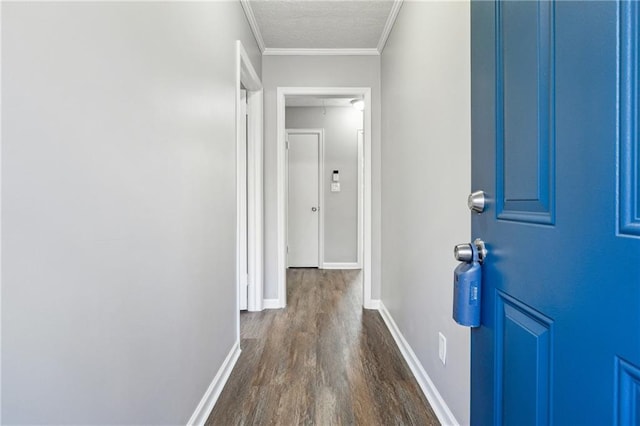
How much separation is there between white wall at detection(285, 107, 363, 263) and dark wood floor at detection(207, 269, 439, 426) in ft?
7.07

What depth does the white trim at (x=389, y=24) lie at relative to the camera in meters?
2.50

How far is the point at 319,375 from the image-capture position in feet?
6.65

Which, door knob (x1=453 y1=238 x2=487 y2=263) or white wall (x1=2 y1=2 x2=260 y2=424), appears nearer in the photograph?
white wall (x1=2 y1=2 x2=260 y2=424)

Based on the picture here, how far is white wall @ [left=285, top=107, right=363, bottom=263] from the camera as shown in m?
5.27

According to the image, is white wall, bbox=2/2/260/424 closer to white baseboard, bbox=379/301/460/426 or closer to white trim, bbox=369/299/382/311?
white baseboard, bbox=379/301/460/426

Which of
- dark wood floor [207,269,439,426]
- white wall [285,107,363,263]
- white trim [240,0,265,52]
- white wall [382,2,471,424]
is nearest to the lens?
white wall [382,2,471,424]

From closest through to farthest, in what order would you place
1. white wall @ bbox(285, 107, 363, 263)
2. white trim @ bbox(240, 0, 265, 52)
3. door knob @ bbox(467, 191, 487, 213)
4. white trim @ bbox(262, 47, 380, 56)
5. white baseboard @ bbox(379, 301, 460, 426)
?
door knob @ bbox(467, 191, 487, 213) → white baseboard @ bbox(379, 301, 460, 426) → white trim @ bbox(240, 0, 265, 52) → white trim @ bbox(262, 47, 380, 56) → white wall @ bbox(285, 107, 363, 263)

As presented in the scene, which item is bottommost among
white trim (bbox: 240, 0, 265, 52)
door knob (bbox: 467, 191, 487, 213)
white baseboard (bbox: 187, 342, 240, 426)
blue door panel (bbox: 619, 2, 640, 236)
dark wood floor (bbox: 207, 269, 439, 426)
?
dark wood floor (bbox: 207, 269, 439, 426)

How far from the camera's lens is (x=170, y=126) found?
1.30 meters

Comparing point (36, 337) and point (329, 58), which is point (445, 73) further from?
point (329, 58)

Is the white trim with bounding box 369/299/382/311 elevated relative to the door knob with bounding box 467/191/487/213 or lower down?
lower down

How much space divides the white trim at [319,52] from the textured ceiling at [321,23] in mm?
34

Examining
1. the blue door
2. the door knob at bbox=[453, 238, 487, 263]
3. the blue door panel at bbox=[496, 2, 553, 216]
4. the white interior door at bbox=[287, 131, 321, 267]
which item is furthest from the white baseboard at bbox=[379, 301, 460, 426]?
the white interior door at bbox=[287, 131, 321, 267]

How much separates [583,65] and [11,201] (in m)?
0.96
